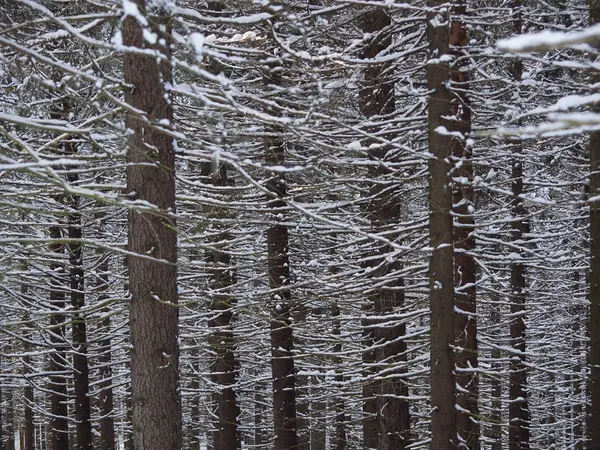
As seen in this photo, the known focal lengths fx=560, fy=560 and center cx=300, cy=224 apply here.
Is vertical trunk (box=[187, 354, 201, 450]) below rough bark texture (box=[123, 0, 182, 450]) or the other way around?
below

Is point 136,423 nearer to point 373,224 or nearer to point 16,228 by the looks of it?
point 373,224

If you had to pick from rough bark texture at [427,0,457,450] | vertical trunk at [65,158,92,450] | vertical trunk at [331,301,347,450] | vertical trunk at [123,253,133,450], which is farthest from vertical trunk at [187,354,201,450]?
rough bark texture at [427,0,457,450]

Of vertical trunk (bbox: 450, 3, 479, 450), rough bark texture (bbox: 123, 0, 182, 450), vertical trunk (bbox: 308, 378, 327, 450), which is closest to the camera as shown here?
rough bark texture (bbox: 123, 0, 182, 450)

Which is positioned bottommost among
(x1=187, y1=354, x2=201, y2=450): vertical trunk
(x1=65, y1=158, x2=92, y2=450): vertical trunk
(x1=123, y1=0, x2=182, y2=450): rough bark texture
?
(x1=187, y1=354, x2=201, y2=450): vertical trunk

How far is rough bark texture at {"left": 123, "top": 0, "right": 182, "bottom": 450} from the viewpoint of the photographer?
16.6 feet

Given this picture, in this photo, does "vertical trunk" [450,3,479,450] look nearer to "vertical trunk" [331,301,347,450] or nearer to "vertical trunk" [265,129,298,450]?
"vertical trunk" [331,301,347,450]

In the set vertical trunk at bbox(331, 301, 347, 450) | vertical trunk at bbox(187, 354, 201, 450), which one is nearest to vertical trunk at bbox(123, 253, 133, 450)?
vertical trunk at bbox(187, 354, 201, 450)

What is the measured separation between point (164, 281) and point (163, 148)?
4.16ft

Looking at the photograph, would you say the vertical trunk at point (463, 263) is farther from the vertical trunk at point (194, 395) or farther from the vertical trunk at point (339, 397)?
the vertical trunk at point (194, 395)

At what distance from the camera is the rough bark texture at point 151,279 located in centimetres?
507

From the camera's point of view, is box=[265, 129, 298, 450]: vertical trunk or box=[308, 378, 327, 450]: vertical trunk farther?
box=[308, 378, 327, 450]: vertical trunk

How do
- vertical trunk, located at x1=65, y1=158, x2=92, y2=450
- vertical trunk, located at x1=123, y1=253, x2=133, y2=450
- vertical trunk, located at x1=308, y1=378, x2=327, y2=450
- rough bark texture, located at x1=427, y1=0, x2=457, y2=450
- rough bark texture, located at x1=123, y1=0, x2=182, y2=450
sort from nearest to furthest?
1. rough bark texture, located at x1=123, y1=0, x2=182, y2=450
2. rough bark texture, located at x1=427, y1=0, x2=457, y2=450
3. vertical trunk, located at x1=123, y1=253, x2=133, y2=450
4. vertical trunk, located at x1=308, y1=378, x2=327, y2=450
5. vertical trunk, located at x1=65, y1=158, x2=92, y2=450

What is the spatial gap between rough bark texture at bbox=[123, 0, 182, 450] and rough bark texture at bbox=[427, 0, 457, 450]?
9.61ft

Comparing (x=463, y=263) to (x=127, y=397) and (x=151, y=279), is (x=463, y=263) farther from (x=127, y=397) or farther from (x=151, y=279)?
(x=127, y=397)
